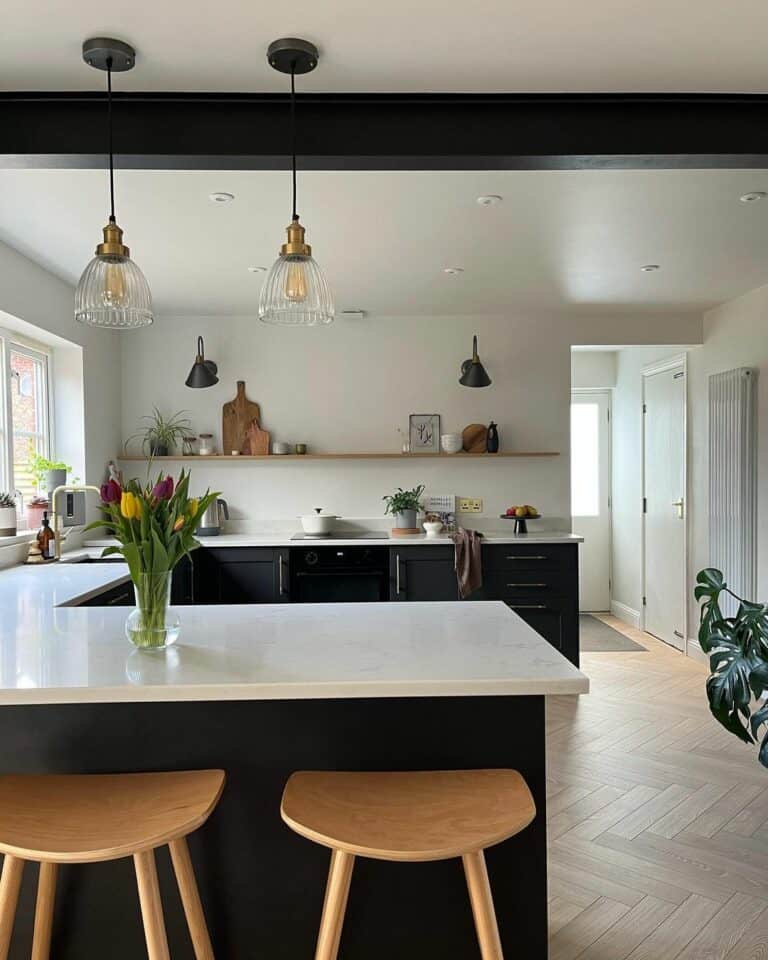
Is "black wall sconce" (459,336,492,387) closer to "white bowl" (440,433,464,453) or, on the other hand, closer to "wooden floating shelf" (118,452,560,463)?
"white bowl" (440,433,464,453)

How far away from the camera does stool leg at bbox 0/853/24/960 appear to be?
1.54 m

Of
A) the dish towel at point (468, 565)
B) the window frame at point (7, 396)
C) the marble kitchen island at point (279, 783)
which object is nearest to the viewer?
the marble kitchen island at point (279, 783)

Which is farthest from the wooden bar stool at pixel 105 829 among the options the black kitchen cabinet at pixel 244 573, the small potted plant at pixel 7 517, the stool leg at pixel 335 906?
the black kitchen cabinet at pixel 244 573

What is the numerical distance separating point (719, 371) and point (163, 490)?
4.35 m

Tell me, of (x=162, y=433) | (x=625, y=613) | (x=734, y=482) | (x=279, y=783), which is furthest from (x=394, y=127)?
(x=625, y=613)

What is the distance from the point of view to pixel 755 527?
4641mm

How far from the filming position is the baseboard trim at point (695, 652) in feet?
17.6

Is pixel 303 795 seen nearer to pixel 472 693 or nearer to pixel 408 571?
pixel 472 693

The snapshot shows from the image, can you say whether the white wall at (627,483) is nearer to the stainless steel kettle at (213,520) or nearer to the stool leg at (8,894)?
the stainless steel kettle at (213,520)

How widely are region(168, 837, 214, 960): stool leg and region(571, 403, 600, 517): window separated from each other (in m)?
5.81

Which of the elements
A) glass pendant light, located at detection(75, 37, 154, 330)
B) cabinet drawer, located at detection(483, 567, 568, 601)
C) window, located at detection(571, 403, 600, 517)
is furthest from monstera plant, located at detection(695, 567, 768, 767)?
window, located at detection(571, 403, 600, 517)

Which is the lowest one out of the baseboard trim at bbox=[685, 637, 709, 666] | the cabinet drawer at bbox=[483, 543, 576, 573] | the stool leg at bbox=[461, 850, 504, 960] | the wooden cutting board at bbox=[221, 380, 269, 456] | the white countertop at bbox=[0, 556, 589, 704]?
the baseboard trim at bbox=[685, 637, 709, 666]

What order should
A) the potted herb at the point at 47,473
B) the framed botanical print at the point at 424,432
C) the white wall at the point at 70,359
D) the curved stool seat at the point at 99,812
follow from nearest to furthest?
the curved stool seat at the point at 99,812 < the white wall at the point at 70,359 < the potted herb at the point at 47,473 < the framed botanical print at the point at 424,432

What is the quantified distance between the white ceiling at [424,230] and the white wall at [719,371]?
0.20 m
